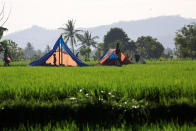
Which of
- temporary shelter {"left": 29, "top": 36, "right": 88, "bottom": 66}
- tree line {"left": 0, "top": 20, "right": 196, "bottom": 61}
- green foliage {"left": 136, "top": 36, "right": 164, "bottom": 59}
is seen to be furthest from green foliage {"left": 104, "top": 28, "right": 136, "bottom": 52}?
temporary shelter {"left": 29, "top": 36, "right": 88, "bottom": 66}

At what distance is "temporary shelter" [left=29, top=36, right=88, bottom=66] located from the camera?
22219 millimetres

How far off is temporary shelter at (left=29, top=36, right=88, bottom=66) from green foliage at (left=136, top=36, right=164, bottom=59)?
1975 inches

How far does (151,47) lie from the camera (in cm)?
7181

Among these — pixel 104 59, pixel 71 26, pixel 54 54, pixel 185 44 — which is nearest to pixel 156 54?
pixel 185 44

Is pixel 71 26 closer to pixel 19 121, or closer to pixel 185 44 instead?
pixel 185 44

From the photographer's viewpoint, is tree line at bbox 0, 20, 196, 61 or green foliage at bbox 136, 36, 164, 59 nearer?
tree line at bbox 0, 20, 196, 61

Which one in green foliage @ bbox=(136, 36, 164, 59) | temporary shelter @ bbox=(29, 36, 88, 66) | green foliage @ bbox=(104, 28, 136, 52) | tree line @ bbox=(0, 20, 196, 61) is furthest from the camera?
green foliage @ bbox=(104, 28, 136, 52)

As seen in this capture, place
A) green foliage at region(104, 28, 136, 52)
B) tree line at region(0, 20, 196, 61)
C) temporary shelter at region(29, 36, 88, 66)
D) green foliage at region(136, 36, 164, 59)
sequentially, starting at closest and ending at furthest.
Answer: temporary shelter at region(29, 36, 88, 66)
tree line at region(0, 20, 196, 61)
green foliage at region(136, 36, 164, 59)
green foliage at region(104, 28, 136, 52)

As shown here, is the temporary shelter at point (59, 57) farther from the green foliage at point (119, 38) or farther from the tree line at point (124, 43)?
the green foliage at point (119, 38)

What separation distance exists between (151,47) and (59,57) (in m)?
54.0

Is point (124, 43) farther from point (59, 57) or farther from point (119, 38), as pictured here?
point (59, 57)

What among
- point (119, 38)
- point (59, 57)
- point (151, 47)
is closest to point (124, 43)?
point (119, 38)

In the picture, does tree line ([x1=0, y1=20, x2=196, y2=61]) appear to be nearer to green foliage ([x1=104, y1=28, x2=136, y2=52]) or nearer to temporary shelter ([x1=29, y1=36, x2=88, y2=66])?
green foliage ([x1=104, y1=28, x2=136, y2=52])

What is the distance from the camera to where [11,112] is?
4.64 m
